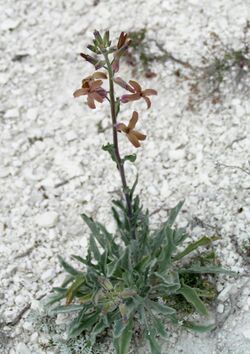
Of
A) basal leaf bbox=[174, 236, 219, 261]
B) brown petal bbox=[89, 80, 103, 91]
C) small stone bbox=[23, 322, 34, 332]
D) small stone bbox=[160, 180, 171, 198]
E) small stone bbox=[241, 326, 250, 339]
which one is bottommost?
small stone bbox=[241, 326, 250, 339]

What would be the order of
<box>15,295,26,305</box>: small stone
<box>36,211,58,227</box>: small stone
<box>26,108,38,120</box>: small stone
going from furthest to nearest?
<box>26,108,38,120</box>: small stone → <box>36,211,58,227</box>: small stone → <box>15,295,26,305</box>: small stone

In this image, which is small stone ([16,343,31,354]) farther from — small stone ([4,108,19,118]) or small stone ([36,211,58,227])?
small stone ([4,108,19,118])

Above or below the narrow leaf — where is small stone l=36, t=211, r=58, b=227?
above

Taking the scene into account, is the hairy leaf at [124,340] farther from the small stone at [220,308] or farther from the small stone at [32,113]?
the small stone at [32,113]

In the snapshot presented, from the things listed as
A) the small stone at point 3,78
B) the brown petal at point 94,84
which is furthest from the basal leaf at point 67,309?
the small stone at point 3,78

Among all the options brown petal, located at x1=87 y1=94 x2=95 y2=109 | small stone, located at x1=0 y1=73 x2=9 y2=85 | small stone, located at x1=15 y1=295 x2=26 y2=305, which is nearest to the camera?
brown petal, located at x1=87 y1=94 x2=95 y2=109

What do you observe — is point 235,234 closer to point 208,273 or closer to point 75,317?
point 208,273

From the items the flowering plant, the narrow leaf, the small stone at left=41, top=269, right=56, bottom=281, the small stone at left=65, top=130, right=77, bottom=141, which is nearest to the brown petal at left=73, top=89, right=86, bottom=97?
the flowering plant
